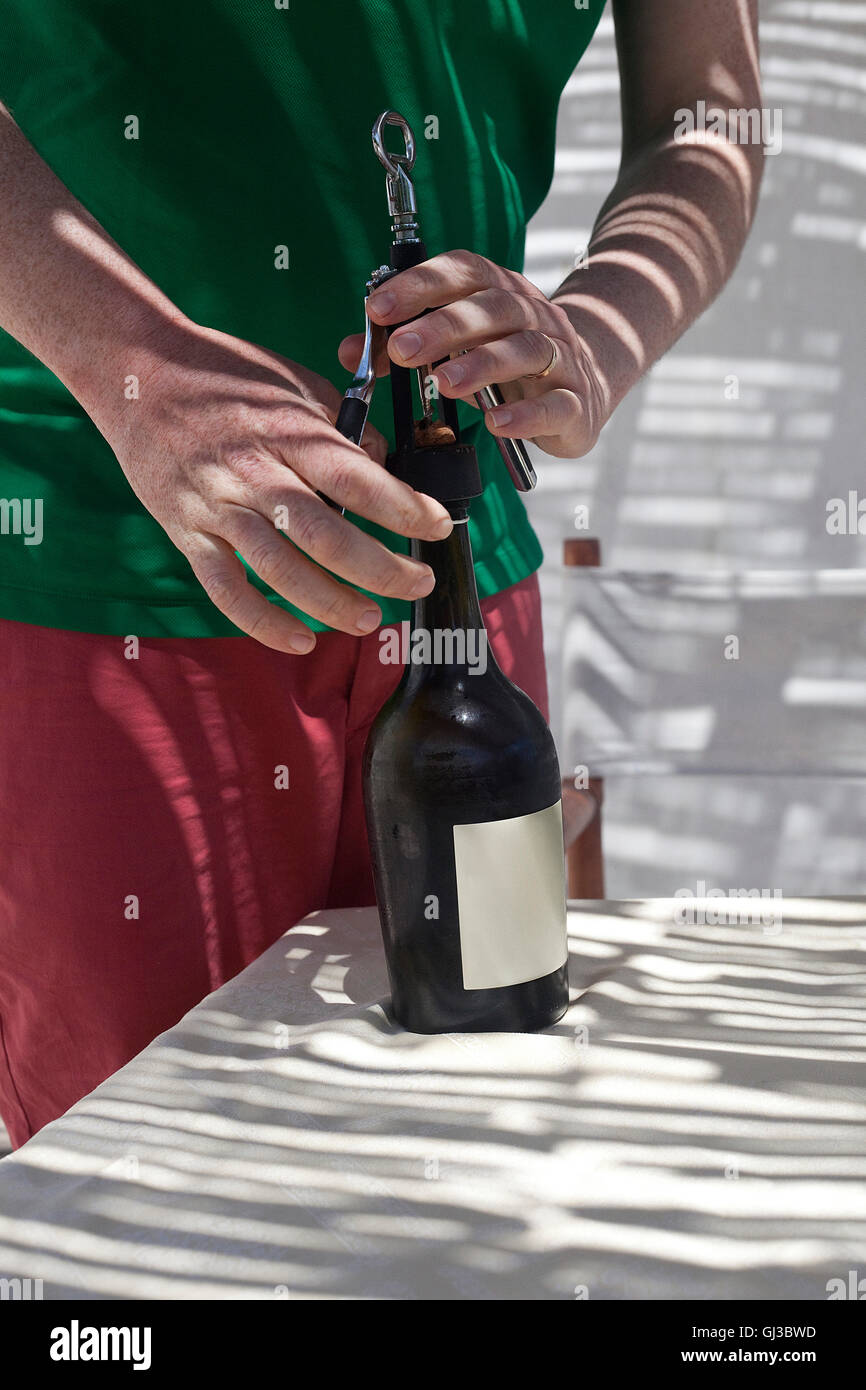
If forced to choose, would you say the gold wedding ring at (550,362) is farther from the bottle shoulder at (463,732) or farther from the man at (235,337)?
the bottle shoulder at (463,732)

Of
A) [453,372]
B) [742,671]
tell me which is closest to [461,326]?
[453,372]

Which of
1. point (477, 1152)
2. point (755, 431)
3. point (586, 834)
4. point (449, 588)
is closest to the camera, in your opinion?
point (477, 1152)

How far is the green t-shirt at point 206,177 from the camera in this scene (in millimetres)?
673

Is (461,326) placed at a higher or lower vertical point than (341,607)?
higher

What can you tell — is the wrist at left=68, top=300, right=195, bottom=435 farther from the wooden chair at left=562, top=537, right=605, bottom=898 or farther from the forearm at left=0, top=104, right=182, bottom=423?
the wooden chair at left=562, top=537, right=605, bottom=898

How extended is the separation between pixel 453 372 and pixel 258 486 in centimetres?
10

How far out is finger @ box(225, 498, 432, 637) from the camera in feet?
1.64

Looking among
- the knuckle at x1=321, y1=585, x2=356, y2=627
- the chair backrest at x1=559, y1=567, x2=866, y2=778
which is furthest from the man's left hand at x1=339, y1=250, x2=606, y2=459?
the chair backrest at x1=559, y1=567, x2=866, y2=778

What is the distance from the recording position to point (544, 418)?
59 centimetres

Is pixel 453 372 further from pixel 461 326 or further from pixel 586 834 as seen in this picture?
pixel 586 834

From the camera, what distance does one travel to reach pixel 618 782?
246 cm

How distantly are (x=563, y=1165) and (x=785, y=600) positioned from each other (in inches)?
38.4

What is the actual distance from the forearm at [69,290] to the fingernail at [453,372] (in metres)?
0.12

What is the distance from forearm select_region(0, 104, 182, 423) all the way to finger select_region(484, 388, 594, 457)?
0.50 feet
